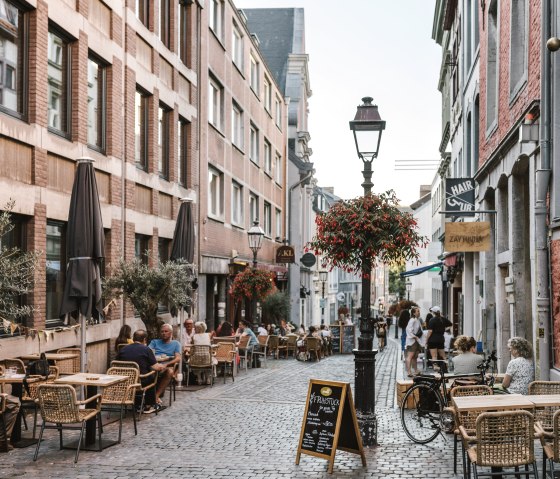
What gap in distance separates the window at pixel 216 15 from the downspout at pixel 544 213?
1670 cm

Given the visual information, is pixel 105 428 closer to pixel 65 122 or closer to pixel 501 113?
pixel 65 122

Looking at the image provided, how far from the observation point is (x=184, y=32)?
24266 millimetres

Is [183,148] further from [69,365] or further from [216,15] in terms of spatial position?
[69,365]

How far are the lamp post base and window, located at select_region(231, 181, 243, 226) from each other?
67.6 feet

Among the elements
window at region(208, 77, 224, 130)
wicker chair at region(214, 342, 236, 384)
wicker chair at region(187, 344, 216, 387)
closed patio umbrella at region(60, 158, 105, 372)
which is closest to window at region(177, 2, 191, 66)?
window at region(208, 77, 224, 130)

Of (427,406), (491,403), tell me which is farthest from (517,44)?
(491,403)

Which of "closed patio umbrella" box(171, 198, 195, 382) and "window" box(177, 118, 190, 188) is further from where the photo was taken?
"window" box(177, 118, 190, 188)

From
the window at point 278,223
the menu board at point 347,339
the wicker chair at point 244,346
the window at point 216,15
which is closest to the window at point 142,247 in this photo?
the wicker chair at point 244,346

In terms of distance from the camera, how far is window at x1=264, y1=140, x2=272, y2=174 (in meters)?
38.9

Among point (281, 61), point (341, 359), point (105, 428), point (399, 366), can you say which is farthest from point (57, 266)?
point (281, 61)

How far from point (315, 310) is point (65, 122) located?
45.7 m

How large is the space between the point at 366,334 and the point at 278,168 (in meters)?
33.6

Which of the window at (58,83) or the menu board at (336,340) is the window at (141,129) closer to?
the window at (58,83)

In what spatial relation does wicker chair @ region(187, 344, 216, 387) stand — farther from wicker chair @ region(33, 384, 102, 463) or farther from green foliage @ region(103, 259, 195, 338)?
wicker chair @ region(33, 384, 102, 463)
